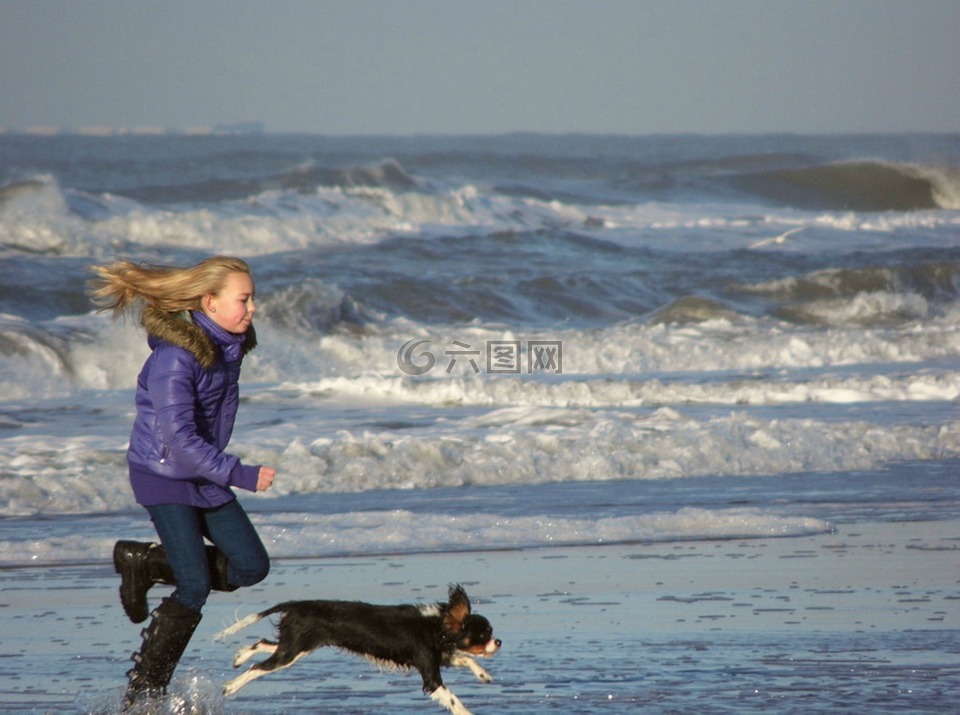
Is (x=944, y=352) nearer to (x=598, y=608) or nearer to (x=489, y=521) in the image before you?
(x=489, y=521)

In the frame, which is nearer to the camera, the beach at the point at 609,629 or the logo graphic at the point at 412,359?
the beach at the point at 609,629

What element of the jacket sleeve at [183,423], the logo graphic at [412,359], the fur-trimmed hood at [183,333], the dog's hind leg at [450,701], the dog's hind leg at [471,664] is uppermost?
the fur-trimmed hood at [183,333]

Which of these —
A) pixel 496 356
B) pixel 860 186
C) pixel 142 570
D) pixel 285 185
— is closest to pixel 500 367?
pixel 496 356

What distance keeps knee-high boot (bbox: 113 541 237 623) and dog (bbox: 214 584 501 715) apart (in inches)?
10.9

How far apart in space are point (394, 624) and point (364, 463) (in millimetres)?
5170

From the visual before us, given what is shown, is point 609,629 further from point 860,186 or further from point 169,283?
point 860,186

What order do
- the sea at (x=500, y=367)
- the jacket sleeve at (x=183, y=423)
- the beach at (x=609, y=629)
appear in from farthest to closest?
the sea at (x=500, y=367), the beach at (x=609, y=629), the jacket sleeve at (x=183, y=423)

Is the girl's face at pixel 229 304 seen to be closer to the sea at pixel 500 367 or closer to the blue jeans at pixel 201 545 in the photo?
the blue jeans at pixel 201 545

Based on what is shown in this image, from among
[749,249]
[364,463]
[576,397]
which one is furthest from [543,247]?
[364,463]

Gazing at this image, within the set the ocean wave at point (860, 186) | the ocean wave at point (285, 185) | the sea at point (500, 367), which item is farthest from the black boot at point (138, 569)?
the ocean wave at point (860, 186)

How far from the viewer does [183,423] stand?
409 centimetres

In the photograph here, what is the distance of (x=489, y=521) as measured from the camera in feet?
24.9

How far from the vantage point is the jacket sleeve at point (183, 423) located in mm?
4078

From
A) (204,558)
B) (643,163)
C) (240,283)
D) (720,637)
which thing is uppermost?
(643,163)
